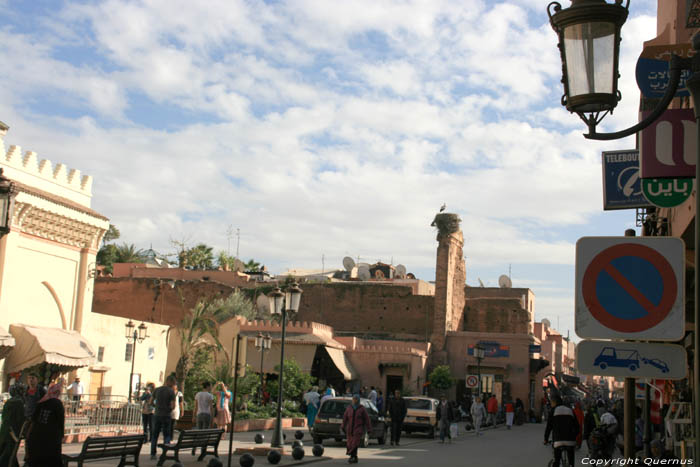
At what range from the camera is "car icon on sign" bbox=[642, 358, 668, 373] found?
454 centimetres

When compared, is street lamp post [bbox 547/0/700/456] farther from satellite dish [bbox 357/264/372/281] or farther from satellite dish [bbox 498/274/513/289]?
satellite dish [bbox 498/274/513/289]

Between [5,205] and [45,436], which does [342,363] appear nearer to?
[45,436]

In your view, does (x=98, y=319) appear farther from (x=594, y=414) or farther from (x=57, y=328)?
(x=594, y=414)

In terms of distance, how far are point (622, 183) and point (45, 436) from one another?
8437mm

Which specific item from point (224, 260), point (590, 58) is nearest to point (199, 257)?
point (224, 260)

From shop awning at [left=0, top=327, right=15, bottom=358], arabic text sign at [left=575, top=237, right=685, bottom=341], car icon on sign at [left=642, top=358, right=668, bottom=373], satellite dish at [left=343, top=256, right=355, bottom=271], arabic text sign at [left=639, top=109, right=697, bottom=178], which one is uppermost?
satellite dish at [left=343, top=256, right=355, bottom=271]

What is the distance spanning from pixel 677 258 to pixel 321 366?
127 ft

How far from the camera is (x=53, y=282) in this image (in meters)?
28.3

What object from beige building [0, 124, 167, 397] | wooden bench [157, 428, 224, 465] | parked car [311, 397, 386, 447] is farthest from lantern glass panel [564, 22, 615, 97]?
beige building [0, 124, 167, 397]

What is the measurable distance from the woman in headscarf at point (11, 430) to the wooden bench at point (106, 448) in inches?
37.4

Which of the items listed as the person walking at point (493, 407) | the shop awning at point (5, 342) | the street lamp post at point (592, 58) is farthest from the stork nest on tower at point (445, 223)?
the street lamp post at point (592, 58)

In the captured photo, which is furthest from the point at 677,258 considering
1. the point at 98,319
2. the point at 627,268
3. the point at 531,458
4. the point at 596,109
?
the point at 98,319

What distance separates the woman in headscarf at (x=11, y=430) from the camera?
10.3 meters

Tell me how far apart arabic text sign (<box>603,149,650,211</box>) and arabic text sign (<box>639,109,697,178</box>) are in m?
4.48
